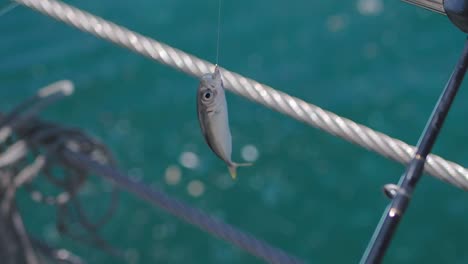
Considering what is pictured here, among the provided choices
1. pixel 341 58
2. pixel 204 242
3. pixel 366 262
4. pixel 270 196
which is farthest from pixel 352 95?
pixel 366 262

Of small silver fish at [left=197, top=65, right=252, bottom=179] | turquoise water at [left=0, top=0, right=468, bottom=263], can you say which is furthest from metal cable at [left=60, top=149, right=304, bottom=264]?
turquoise water at [left=0, top=0, right=468, bottom=263]

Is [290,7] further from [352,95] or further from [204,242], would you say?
[204,242]

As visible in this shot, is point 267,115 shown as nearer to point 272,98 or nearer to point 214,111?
point 272,98

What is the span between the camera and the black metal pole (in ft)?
2.69

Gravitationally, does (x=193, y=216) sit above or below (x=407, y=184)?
below

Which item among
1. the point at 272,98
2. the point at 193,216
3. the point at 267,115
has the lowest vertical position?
the point at 267,115

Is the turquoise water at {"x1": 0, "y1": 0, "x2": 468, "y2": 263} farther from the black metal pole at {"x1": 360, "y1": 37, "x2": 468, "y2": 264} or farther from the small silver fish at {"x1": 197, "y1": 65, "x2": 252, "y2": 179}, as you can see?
the black metal pole at {"x1": 360, "y1": 37, "x2": 468, "y2": 264}

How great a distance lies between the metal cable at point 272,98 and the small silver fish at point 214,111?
0.24 metres

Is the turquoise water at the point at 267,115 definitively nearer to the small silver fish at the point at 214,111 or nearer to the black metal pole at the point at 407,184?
the small silver fish at the point at 214,111

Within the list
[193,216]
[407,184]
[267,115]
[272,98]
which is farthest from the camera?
[267,115]

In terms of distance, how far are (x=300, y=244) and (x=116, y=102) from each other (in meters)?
1.81

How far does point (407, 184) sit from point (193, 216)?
0.91m

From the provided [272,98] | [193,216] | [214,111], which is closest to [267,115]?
[193,216]

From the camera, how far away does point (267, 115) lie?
437 centimetres
